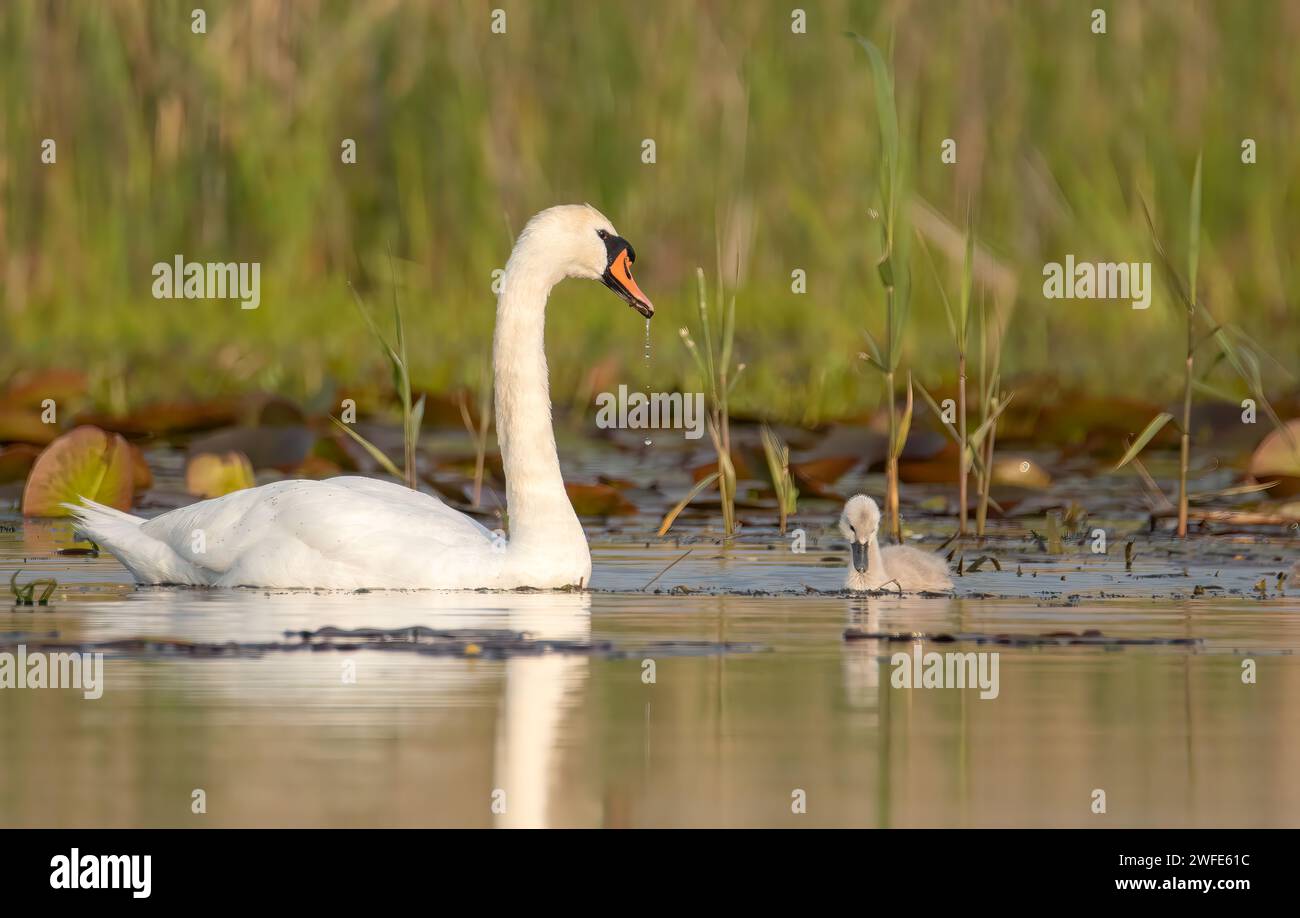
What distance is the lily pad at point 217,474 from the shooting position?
1201 cm

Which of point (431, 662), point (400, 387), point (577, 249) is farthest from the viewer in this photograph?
point (400, 387)

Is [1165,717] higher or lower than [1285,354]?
lower

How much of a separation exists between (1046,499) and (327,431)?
11.1 feet

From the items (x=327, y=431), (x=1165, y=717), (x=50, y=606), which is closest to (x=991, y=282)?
(x=327, y=431)

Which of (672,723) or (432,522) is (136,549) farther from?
(672,723)

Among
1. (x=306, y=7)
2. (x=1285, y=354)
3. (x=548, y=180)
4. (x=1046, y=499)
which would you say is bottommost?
(x=1046, y=499)

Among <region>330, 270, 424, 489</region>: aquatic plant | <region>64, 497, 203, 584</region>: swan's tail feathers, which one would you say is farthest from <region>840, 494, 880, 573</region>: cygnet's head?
<region>64, 497, 203, 584</region>: swan's tail feathers

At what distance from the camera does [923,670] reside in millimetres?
7414

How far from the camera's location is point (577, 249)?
10148 millimetres

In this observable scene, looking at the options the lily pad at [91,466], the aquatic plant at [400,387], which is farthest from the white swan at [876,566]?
the lily pad at [91,466]

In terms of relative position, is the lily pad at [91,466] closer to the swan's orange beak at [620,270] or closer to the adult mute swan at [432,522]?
the adult mute swan at [432,522]

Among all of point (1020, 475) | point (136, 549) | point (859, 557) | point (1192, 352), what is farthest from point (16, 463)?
point (1192, 352)

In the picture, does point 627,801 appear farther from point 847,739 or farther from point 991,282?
point 991,282

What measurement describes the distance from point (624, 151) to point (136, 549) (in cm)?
765
